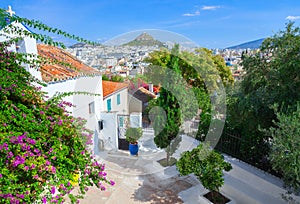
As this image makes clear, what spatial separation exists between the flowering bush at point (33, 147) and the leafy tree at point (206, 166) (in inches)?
153

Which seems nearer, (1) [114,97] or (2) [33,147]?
(2) [33,147]

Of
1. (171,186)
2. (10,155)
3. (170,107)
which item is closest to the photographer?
(10,155)

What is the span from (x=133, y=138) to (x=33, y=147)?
8667 mm

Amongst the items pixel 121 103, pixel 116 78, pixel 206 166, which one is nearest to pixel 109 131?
pixel 121 103

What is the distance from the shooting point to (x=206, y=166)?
6.45 m

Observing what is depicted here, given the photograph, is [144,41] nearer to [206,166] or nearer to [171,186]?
[171,186]

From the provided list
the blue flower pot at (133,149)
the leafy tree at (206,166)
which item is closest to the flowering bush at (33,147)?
the leafy tree at (206,166)

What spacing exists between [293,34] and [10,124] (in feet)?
23.9

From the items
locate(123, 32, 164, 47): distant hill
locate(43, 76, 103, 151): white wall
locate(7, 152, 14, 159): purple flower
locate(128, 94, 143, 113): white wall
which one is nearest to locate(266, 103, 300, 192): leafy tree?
locate(7, 152, 14, 159): purple flower

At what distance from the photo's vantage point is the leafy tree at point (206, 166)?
6.25 metres

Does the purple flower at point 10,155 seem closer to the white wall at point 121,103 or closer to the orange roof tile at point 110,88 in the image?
the white wall at point 121,103

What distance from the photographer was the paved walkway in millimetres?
6133

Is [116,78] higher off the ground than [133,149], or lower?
higher

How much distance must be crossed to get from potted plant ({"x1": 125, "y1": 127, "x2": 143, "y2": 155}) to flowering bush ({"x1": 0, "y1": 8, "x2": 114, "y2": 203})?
7.53 metres
